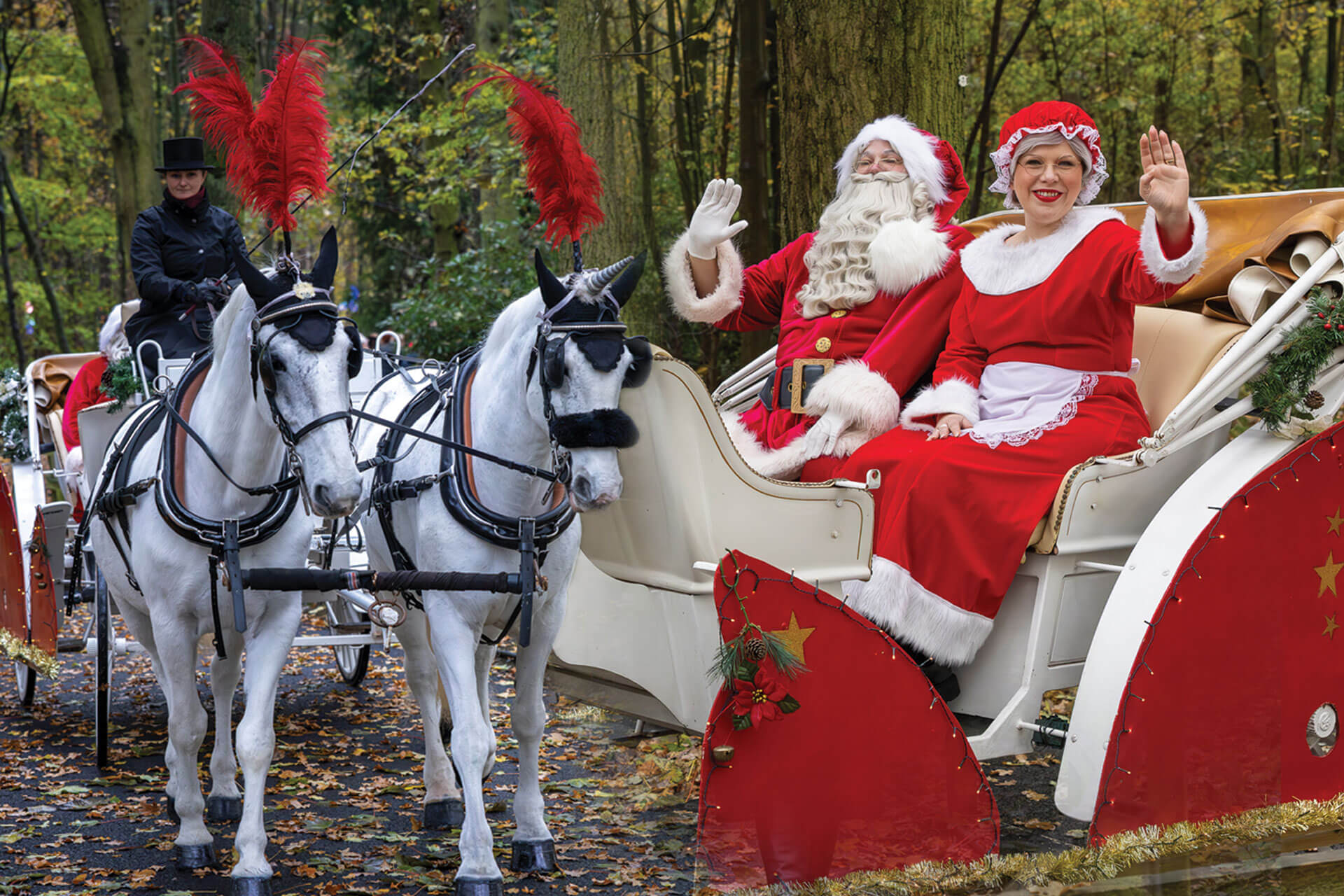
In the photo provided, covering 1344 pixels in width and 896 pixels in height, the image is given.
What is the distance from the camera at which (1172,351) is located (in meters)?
4.06

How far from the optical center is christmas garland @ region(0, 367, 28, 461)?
666 cm

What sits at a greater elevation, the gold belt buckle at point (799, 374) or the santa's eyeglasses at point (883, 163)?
the santa's eyeglasses at point (883, 163)

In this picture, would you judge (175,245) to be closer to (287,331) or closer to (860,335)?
(287,331)

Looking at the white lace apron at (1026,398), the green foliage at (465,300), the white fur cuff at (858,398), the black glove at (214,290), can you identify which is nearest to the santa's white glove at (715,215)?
the white fur cuff at (858,398)

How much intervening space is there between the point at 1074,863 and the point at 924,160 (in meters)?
2.33

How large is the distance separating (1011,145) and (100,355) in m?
4.61

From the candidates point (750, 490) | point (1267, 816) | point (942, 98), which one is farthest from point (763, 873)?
point (942, 98)

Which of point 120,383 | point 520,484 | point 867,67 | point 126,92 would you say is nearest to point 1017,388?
point 520,484

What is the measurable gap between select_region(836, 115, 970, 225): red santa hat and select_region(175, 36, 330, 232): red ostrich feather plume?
1850 millimetres

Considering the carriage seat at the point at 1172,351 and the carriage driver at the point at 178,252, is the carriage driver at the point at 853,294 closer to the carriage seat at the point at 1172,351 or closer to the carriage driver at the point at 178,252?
the carriage seat at the point at 1172,351

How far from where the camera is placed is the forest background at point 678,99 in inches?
213

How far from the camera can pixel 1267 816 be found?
3607mm

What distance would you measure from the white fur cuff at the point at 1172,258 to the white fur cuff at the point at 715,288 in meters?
1.33

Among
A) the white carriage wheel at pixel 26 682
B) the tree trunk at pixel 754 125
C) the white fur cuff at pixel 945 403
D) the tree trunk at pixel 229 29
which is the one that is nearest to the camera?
the white fur cuff at pixel 945 403
